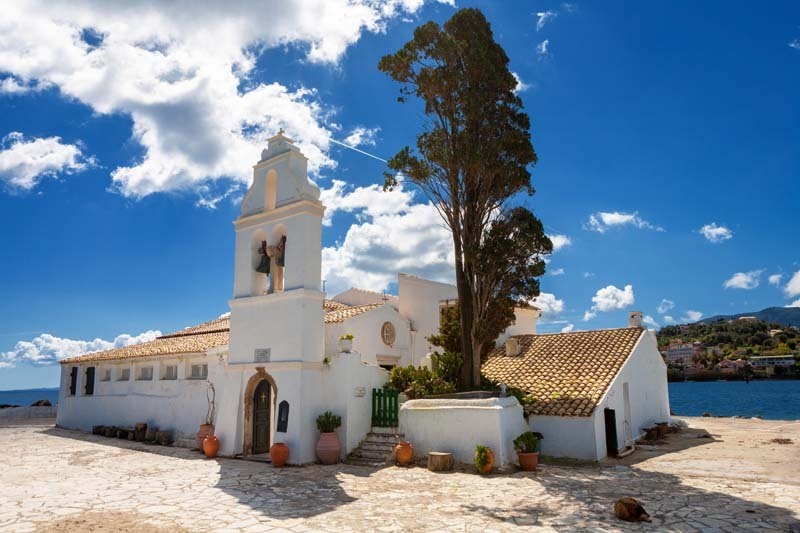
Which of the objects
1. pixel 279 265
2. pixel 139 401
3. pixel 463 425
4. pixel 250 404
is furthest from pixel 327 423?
pixel 139 401

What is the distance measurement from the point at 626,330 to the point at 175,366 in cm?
1730

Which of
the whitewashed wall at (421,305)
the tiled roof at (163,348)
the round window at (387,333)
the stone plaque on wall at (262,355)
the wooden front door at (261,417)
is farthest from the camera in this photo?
the whitewashed wall at (421,305)

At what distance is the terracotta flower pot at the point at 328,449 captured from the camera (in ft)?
47.4

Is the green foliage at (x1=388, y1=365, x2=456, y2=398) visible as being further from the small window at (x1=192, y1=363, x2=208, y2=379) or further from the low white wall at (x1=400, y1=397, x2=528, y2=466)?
the small window at (x1=192, y1=363, x2=208, y2=379)

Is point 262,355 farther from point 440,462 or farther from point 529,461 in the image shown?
point 529,461

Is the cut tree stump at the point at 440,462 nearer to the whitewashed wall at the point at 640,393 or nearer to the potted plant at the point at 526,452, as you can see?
the potted plant at the point at 526,452

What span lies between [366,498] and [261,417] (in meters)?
6.68

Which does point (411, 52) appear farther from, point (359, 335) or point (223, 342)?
point (223, 342)

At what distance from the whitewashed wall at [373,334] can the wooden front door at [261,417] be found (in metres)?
3.89

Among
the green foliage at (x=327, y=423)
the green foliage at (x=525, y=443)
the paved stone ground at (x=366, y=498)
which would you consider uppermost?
the green foliage at (x=327, y=423)

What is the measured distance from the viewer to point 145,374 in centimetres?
2280

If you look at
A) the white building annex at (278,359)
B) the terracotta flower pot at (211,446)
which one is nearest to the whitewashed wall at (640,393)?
the white building annex at (278,359)

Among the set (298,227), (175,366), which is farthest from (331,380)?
(175,366)

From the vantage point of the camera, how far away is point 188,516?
30.1 ft
